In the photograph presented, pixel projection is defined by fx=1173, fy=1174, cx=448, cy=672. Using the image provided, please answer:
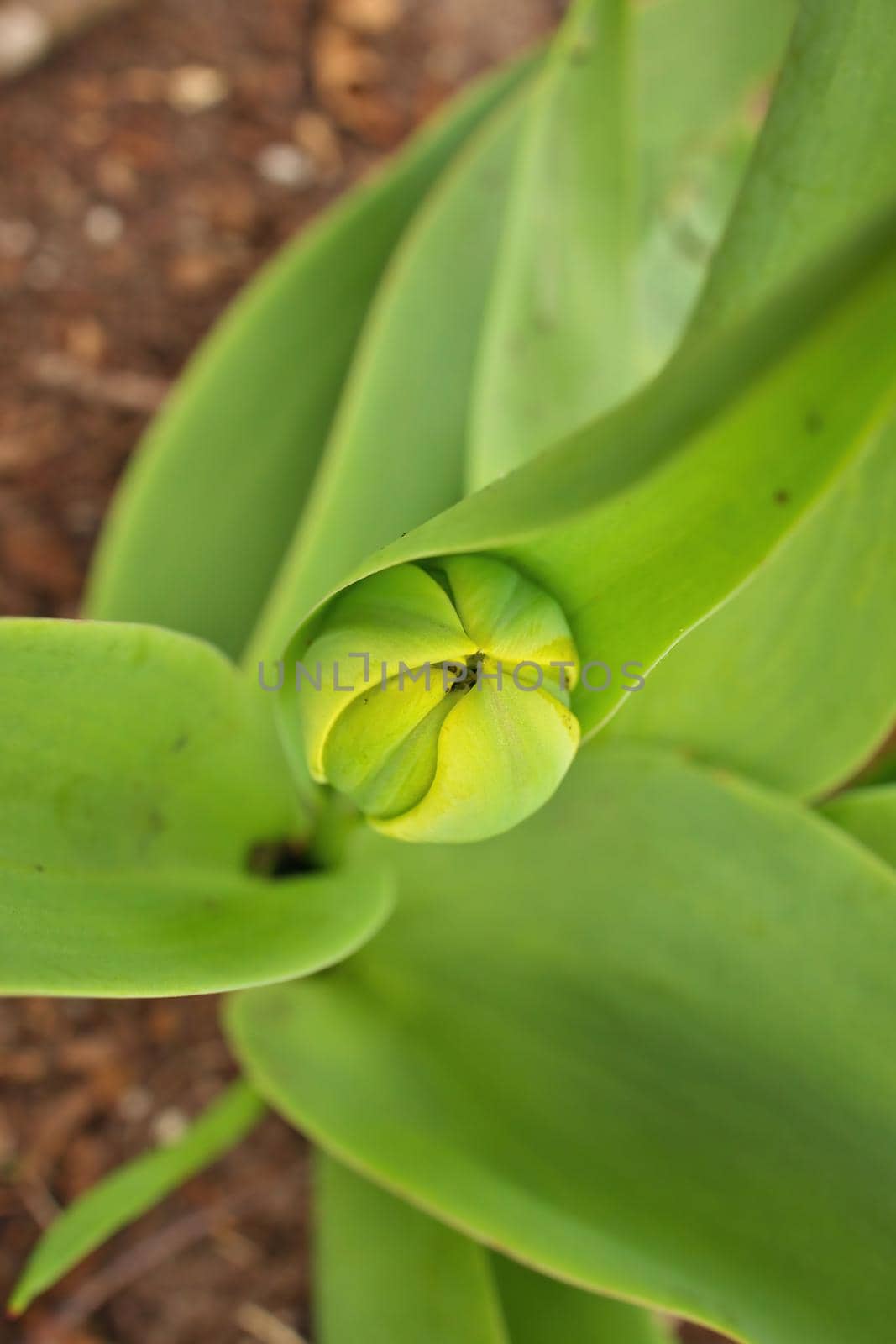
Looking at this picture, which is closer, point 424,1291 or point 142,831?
point 142,831

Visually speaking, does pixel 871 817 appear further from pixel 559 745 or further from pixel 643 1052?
pixel 559 745

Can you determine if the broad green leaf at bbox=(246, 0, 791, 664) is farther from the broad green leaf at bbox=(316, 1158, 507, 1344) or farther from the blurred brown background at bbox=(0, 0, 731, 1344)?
the broad green leaf at bbox=(316, 1158, 507, 1344)

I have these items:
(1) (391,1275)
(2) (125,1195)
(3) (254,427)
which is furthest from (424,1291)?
(3) (254,427)

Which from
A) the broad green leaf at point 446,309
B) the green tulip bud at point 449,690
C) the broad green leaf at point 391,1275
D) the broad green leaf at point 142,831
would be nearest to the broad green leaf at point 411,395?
the broad green leaf at point 446,309

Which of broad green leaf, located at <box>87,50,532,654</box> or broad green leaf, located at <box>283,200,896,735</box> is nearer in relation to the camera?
broad green leaf, located at <box>283,200,896,735</box>

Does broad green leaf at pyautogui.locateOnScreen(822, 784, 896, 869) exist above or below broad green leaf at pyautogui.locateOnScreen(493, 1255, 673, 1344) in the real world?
above

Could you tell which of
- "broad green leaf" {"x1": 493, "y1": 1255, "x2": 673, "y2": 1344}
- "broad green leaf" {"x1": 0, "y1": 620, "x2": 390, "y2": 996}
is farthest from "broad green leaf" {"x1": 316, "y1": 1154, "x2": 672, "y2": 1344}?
"broad green leaf" {"x1": 0, "y1": 620, "x2": 390, "y2": 996}

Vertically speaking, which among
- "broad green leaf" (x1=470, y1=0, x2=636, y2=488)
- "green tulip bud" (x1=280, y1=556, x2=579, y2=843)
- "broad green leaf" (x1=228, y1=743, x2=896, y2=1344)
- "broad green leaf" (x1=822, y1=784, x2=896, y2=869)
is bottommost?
"broad green leaf" (x1=228, y1=743, x2=896, y2=1344)
